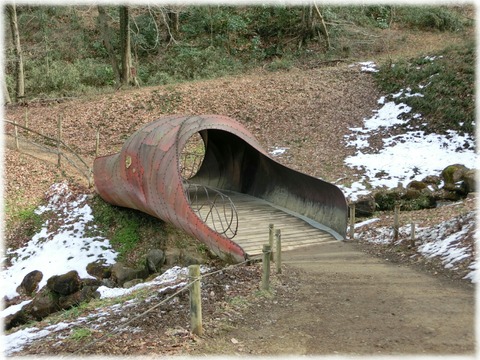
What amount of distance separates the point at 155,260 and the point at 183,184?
6.11 feet

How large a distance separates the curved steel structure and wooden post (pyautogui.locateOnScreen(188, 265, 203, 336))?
10.1ft

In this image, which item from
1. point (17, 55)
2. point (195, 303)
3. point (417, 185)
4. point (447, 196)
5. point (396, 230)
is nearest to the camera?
point (195, 303)

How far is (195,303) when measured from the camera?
5602mm

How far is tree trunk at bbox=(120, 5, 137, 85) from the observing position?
23163mm

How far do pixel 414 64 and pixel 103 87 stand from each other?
15288 millimetres

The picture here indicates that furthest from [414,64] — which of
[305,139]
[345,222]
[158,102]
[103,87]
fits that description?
[103,87]

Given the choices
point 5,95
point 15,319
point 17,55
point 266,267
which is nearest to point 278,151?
point 15,319

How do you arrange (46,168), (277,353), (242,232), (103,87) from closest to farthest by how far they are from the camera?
(277,353), (242,232), (46,168), (103,87)

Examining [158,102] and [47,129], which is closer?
[47,129]

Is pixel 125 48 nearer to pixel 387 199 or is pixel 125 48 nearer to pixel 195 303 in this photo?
pixel 387 199

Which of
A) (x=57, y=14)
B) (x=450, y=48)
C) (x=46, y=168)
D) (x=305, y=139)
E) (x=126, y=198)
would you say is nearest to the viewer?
(x=126, y=198)

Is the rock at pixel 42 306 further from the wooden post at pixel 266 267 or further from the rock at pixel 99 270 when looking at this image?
the wooden post at pixel 266 267

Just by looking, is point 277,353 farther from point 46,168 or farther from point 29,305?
point 46,168

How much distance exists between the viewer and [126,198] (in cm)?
1251
